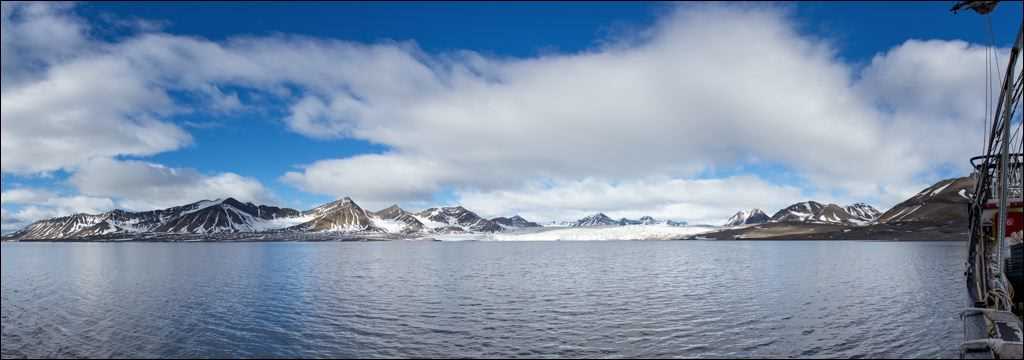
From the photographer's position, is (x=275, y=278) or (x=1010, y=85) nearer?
(x=1010, y=85)

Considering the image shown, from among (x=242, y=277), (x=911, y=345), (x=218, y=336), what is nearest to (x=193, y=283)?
(x=242, y=277)

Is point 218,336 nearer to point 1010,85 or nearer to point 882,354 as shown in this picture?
point 882,354

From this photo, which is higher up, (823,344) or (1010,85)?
(1010,85)

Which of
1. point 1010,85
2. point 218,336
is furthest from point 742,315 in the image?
point 218,336

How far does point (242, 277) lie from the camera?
70438 mm

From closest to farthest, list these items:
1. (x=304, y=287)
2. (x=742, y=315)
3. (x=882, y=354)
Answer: (x=882, y=354) → (x=742, y=315) → (x=304, y=287)

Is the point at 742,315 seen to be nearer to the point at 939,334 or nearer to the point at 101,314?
the point at 939,334

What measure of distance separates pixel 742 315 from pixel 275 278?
5641cm

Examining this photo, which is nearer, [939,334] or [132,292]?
[939,334]

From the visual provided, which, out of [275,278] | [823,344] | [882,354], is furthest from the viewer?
[275,278]

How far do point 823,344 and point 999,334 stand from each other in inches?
275

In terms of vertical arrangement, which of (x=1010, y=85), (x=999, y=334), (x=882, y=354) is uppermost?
(x=1010, y=85)

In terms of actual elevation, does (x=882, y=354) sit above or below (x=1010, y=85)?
below

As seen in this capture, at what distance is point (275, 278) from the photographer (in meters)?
69.3
